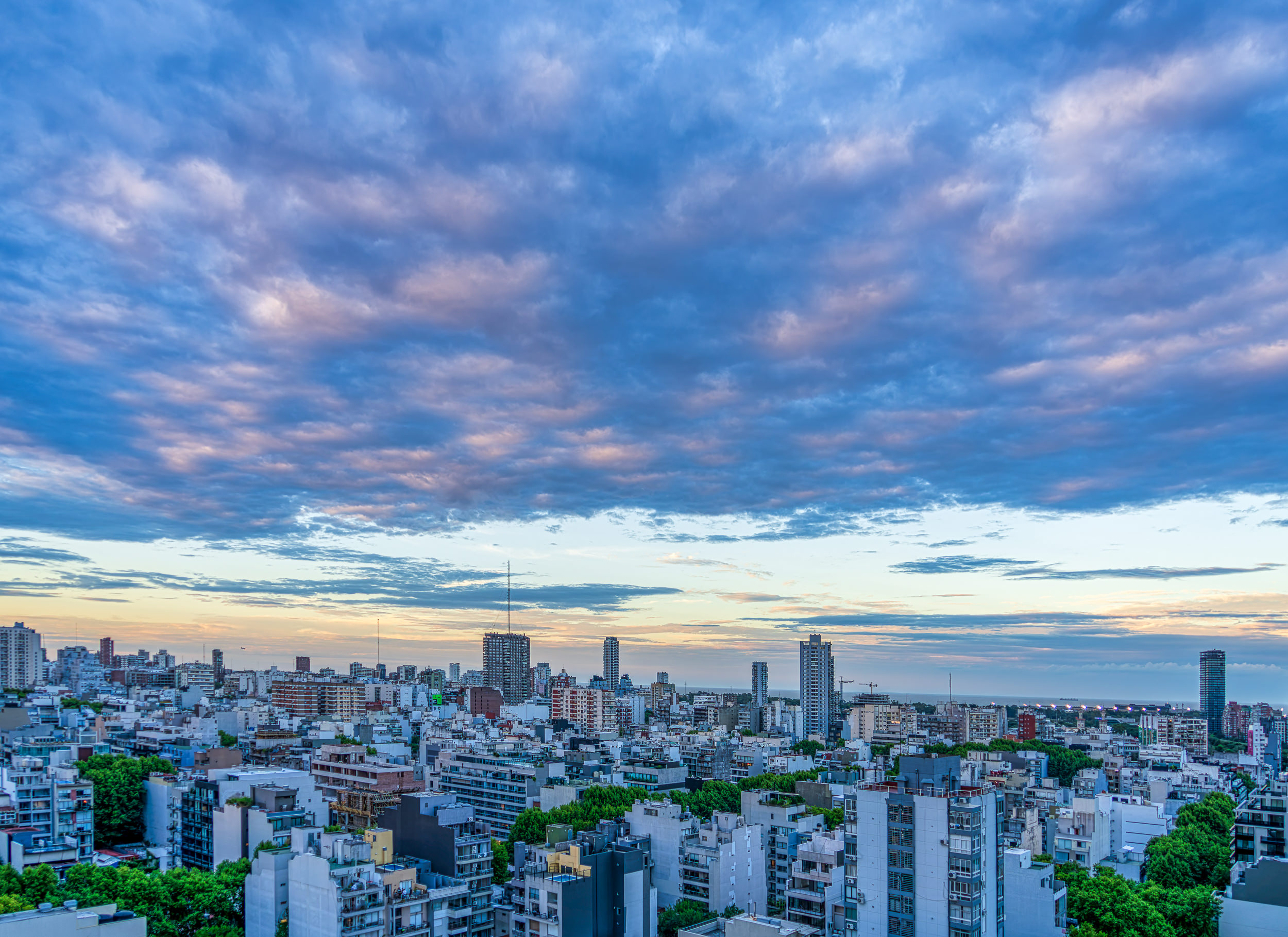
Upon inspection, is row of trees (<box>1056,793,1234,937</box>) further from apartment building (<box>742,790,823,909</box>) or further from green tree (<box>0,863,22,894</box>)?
green tree (<box>0,863,22,894</box>)

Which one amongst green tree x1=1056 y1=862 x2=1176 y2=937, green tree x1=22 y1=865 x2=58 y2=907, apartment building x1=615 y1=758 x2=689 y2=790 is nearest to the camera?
green tree x1=22 y1=865 x2=58 y2=907

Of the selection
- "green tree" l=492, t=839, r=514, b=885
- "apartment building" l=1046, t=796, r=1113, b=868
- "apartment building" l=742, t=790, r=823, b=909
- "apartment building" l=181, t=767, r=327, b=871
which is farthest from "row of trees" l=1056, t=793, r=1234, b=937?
"apartment building" l=181, t=767, r=327, b=871

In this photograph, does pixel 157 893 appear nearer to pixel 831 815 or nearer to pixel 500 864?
pixel 500 864

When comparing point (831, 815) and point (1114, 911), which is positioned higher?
point (1114, 911)

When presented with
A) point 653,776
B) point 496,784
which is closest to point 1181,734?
point 653,776

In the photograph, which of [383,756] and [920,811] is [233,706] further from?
[920,811]
